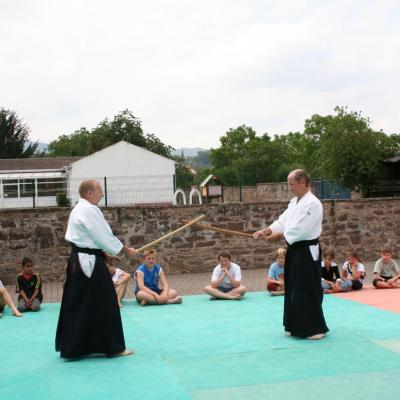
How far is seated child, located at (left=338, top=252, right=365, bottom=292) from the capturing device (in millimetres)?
10912

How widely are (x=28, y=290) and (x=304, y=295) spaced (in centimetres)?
472

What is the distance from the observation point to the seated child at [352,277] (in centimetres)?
1091

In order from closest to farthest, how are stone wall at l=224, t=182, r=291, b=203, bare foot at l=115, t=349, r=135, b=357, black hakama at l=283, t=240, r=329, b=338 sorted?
1. bare foot at l=115, t=349, r=135, b=357
2. black hakama at l=283, t=240, r=329, b=338
3. stone wall at l=224, t=182, r=291, b=203

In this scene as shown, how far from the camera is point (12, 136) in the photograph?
5169 cm

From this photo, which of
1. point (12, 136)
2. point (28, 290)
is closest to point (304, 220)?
point (28, 290)

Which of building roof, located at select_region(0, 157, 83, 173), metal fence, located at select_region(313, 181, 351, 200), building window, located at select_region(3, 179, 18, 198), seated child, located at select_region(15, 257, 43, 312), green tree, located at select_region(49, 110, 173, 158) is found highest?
green tree, located at select_region(49, 110, 173, 158)

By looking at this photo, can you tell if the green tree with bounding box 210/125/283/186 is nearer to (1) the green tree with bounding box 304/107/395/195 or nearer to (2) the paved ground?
(1) the green tree with bounding box 304/107/395/195

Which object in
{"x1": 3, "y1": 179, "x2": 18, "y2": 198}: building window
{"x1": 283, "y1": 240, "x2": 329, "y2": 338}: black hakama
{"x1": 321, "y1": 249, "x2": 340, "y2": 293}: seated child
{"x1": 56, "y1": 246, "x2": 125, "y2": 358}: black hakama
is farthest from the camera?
{"x1": 3, "y1": 179, "x2": 18, "y2": 198}: building window

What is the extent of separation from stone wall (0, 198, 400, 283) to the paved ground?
1.41ft

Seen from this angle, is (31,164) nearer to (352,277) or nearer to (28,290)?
(28,290)

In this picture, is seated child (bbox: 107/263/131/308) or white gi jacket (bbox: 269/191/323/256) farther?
seated child (bbox: 107/263/131/308)

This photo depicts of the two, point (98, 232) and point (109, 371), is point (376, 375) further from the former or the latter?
point (98, 232)

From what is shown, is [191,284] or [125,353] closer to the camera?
[125,353]

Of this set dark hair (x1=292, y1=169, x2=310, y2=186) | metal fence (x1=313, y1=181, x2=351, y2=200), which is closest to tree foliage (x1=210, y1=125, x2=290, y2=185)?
metal fence (x1=313, y1=181, x2=351, y2=200)
